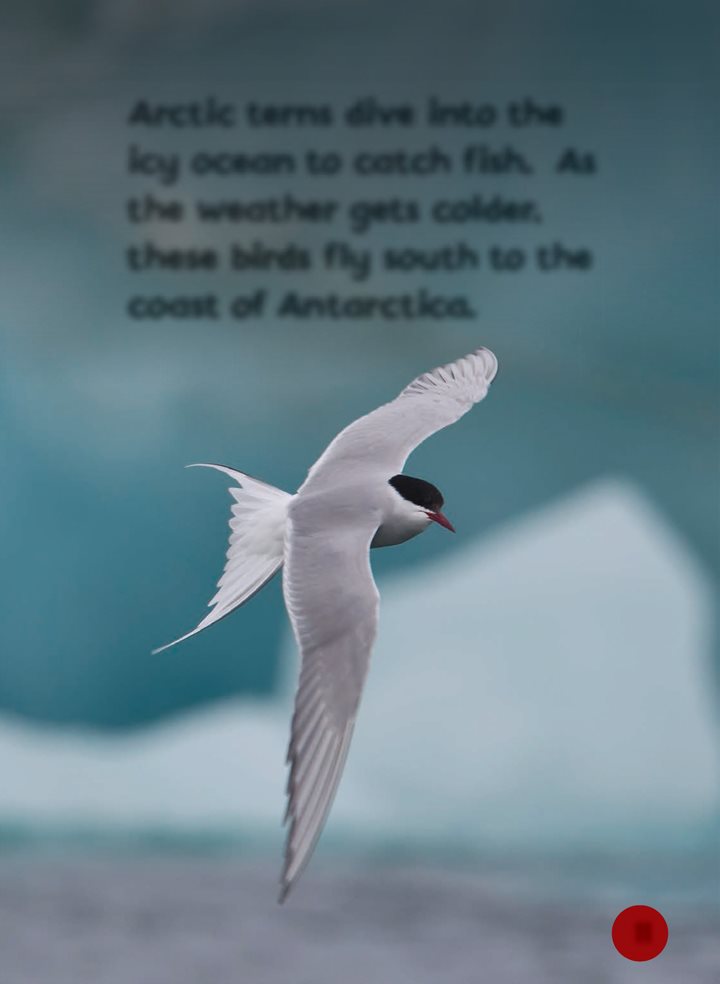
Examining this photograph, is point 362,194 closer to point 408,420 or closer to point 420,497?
point 408,420

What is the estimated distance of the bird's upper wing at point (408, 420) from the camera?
1.87 meters

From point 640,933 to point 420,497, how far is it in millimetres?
1128

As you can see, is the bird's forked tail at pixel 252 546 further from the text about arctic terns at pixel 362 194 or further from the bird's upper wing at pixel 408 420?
the text about arctic terns at pixel 362 194

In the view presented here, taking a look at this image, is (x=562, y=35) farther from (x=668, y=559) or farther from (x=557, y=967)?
(x=557, y=967)

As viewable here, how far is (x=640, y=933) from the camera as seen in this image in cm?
250

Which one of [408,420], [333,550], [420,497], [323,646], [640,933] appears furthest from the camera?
[640,933]

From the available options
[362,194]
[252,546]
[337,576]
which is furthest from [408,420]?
[362,194]

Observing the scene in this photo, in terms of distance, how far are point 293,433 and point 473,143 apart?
0.59 meters

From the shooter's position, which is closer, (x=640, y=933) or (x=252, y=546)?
(x=252, y=546)

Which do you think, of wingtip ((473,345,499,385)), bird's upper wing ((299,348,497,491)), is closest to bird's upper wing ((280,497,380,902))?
bird's upper wing ((299,348,497,491))

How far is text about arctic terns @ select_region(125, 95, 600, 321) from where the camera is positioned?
98.8 inches

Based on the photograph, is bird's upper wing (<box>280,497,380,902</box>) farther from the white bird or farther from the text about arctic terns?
the text about arctic terns

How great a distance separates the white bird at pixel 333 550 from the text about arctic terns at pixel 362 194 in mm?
488

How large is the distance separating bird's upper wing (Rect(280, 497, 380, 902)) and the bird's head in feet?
0.21
